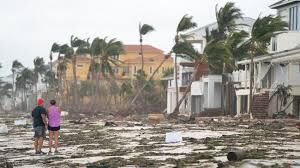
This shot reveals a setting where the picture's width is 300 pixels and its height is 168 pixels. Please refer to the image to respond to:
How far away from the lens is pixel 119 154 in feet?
53.7

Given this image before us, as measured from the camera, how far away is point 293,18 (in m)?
46.1

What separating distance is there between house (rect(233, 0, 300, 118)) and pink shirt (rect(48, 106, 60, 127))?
2248 centimetres

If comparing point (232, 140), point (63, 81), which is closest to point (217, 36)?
point (232, 140)

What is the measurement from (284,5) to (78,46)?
42.0 m

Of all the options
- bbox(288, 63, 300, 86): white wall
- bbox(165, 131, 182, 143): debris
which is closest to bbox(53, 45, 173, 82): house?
bbox(288, 63, 300, 86): white wall

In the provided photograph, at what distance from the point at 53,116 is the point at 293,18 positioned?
→ 32.3 meters

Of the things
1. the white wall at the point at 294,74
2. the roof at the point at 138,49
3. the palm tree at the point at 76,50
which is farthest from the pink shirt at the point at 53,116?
the roof at the point at 138,49

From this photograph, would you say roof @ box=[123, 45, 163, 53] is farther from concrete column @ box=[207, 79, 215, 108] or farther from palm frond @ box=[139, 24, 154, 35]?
concrete column @ box=[207, 79, 215, 108]

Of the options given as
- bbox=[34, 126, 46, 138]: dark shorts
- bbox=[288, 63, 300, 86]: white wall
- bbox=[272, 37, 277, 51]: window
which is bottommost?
bbox=[34, 126, 46, 138]: dark shorts

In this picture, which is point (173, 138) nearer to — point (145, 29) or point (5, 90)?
point (145, 29)

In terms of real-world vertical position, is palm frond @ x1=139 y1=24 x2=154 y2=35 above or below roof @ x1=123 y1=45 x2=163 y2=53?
below

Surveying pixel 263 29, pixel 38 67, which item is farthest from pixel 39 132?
pixel 38 67

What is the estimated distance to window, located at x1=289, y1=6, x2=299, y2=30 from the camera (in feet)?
149

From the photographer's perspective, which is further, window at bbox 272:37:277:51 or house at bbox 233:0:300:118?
window at bbox 272:37:277:51
